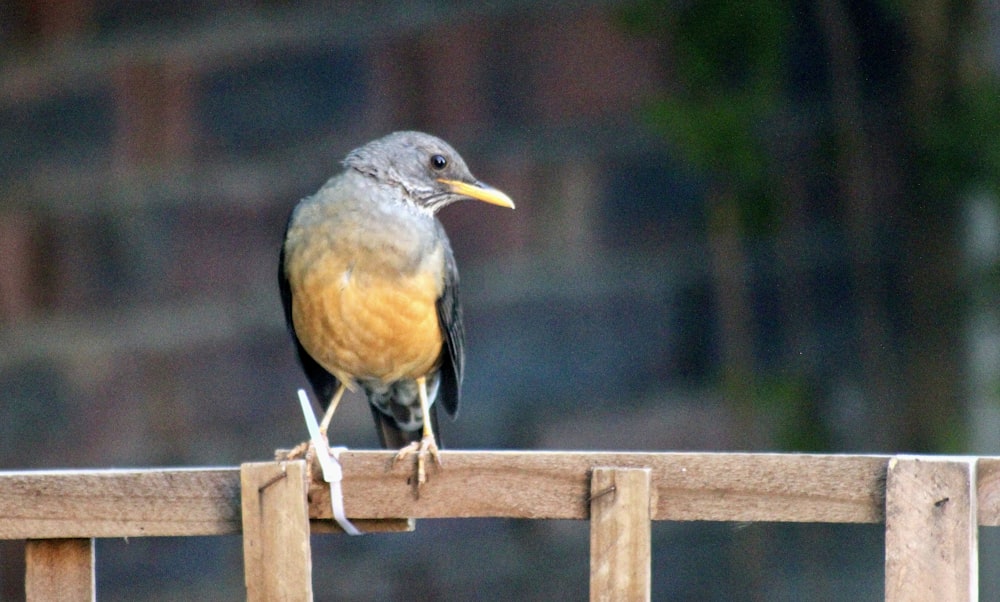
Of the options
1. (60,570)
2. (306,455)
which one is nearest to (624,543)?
(306,455)

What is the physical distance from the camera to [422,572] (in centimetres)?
473

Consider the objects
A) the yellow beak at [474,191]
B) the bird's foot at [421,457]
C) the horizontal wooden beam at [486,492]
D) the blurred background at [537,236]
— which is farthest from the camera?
the blurred background at [537,236]

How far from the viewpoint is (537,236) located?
4609mm

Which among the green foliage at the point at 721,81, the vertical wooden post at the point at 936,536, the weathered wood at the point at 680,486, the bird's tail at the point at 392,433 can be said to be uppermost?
the green foliage at the point at 721,81

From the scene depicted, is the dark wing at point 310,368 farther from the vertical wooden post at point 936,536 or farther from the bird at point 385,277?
the vertical wooden post at point 936,536

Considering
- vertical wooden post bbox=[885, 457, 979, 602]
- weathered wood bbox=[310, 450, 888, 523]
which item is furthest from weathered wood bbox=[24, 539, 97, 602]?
vertical wooden post bbox=[885, 457, 979, 602]

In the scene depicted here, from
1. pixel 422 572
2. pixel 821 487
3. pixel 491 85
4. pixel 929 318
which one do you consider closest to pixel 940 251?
pixel 929 318

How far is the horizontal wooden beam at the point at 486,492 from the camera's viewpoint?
2320mm

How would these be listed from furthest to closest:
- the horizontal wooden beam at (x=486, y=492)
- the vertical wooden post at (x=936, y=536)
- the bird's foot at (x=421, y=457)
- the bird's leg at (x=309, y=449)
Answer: the bird's leg at (x=309, y=449)
the bird's foot at (x=421, y=457)
the horizontal wooden beam at (x=486, y=492)
the vertical wooden post at (x=936, y=536)

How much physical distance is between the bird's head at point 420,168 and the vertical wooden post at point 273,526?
4.37 ft

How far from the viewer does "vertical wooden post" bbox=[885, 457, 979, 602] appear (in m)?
2.22

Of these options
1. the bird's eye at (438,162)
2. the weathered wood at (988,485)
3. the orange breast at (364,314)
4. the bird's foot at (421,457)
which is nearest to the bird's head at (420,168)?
the bird's eye at (438,162)

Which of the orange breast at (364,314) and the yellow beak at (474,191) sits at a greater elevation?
the yellow beak at (474,191)

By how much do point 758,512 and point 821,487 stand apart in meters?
0.10
